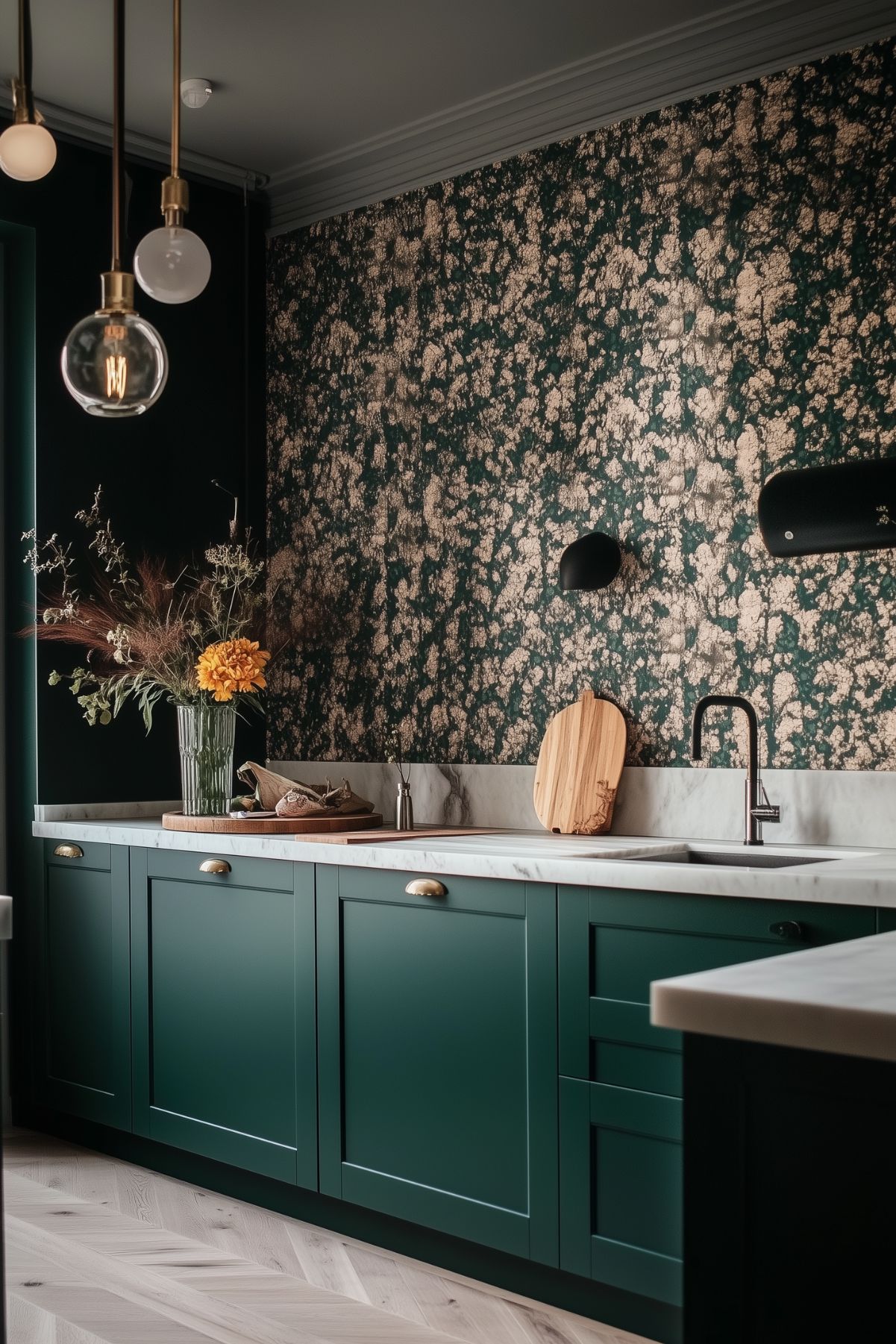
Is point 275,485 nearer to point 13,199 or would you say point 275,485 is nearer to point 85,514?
point 85,514

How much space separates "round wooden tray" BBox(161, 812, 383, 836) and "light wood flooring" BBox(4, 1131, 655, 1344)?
0.89 metres

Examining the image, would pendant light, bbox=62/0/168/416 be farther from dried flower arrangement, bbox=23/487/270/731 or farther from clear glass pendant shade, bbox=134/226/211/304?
dried flower arrangement, bbox=23/487/270/731

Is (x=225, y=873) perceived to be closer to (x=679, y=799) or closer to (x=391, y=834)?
(x=391, y=834)

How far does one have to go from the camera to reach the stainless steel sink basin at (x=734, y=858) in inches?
109

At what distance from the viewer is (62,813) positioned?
3674 millimetres

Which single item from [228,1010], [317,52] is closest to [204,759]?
[228,1010]

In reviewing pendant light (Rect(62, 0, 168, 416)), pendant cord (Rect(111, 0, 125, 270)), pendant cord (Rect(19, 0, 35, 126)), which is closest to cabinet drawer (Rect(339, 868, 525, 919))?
pendant light (Rect(62, 0, 168, 416))

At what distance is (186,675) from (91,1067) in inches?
42.0

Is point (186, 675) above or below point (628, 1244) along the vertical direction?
above

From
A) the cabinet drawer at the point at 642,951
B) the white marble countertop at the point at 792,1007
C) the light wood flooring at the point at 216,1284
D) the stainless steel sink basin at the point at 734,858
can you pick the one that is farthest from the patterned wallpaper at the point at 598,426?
the white marble countertop at the point at 792,1007

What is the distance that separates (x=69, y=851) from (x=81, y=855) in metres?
0.04

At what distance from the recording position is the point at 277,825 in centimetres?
320

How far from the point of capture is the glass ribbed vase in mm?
3441

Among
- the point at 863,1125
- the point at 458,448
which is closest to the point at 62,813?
the point at 458,448
